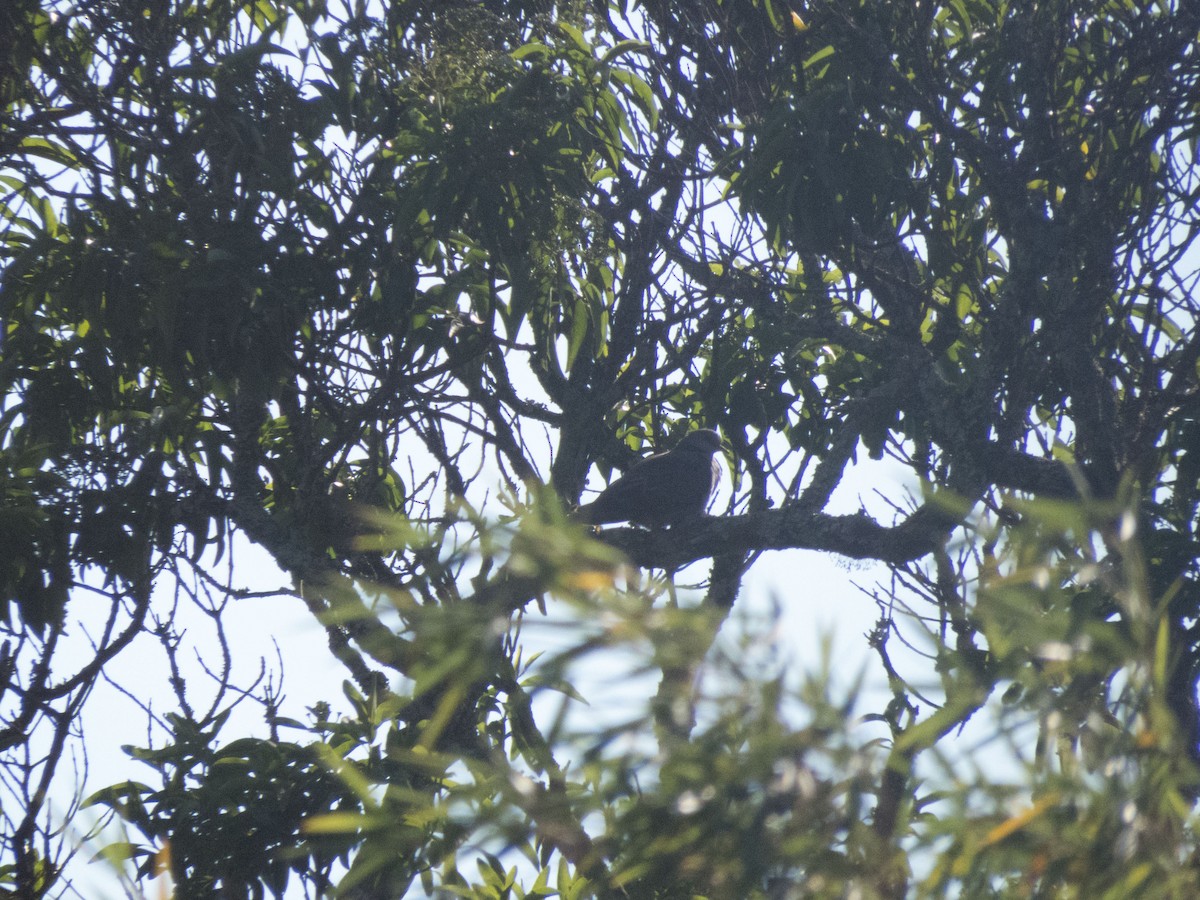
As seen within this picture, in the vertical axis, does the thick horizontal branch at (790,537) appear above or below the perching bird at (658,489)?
below

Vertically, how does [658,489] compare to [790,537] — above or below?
above

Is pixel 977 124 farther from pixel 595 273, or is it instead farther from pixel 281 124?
pixel 281 124

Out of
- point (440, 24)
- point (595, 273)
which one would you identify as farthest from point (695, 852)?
point (440, 24)

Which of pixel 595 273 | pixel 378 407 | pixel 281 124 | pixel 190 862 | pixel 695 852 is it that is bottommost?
pixel 695 852

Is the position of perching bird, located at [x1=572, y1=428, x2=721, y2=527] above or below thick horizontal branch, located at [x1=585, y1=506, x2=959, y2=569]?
above

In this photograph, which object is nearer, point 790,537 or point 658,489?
point 790,537

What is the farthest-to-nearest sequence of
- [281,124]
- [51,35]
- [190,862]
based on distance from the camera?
[51,35]
[281,124]
[190,862]

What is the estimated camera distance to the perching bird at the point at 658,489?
500 centimetres

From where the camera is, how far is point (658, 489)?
16.4ft

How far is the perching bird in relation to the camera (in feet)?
16.4

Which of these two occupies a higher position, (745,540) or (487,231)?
(487,231)

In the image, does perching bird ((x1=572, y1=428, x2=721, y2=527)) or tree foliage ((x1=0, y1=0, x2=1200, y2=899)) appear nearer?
tree foliage ((x1=0, y1=0, x2=1200, y2=899))

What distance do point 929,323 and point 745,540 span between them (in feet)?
4.82

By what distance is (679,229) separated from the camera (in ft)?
14.0
